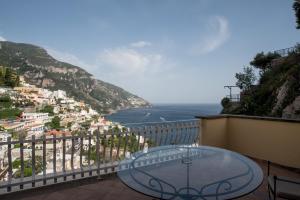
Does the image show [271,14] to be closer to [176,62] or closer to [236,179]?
[236,179]

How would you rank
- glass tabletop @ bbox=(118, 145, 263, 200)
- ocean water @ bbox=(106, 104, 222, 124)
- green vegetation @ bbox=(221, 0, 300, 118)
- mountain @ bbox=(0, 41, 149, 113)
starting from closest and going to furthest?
1. glass tabletop @ bbox=(118, 145, 263, 200)
2. green vegetation @ bbox=(221, 0, 300, 118)
3. mountain @ bbox=(0, 41, 149, 113)
4. ocean water @ bbox=(106, 104, 222, 124)

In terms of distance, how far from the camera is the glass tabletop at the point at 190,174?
6.79 ft

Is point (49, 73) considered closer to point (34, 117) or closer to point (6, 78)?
point (6, 78)

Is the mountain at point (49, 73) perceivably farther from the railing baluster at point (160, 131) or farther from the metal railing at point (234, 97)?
the railing baluster at point (160, 131)

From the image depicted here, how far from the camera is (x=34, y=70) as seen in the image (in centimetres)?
6606

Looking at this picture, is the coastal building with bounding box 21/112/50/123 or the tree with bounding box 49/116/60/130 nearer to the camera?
the tree with bounding box 49/116/60/130

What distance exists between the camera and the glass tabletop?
207cm

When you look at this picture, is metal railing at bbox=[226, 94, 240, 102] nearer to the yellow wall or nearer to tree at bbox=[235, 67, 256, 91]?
tree at bbox=[235, 67, 256, 91]

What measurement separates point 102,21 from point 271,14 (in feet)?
29.6

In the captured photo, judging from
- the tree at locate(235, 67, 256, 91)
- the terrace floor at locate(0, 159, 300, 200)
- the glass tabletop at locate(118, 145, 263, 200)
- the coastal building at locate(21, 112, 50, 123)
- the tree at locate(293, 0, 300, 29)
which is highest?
the tree at locate(293, 0, 300, 29)

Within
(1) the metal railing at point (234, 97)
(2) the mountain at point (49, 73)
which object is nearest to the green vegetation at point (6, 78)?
(2) the mountain at point (49, 73)

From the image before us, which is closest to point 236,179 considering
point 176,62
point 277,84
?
point 277,84

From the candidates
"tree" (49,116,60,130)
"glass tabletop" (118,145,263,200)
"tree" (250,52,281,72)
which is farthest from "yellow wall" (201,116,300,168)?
"tree" (250,52,281,72)

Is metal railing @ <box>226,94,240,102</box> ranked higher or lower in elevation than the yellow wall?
higher
